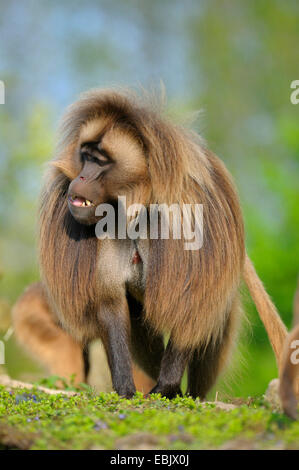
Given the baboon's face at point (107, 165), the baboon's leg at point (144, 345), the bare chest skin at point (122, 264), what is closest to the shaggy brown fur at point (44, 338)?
the baboon's leg at point (144, 345)

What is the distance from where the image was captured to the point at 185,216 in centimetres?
515

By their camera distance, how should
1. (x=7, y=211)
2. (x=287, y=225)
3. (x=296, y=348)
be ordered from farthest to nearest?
(x=7, y=211) < (x=287, y=225) < (x=296, y=348)

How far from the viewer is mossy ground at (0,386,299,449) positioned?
347cm

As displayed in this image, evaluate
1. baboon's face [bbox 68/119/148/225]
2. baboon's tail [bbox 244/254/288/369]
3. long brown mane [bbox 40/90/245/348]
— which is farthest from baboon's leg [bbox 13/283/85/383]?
baboon's face [bbox 68/119/148/225]

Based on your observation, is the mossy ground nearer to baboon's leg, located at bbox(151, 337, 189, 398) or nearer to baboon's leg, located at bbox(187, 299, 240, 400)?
baboon's leg, located at bbox(151, 337, 189, 398)

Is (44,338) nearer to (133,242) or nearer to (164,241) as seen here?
(133,242)

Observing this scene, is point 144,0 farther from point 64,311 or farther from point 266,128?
point 64,311

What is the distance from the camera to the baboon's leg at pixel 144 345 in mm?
5863

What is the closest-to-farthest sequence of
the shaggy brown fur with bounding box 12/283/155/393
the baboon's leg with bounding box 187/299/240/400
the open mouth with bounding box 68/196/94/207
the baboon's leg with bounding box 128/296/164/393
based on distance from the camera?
1. the open mouth with bounding box 68/196/94/207
2. the baboon's leg with bounding box 128/296/164/393
3. the baboon's leg with bounding box 187/299/240/400
4. the shaggy brown fur with bounding box 12/283/155/393

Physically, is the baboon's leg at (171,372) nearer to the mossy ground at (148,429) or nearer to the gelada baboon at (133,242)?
the gelada baboon at (133,242)

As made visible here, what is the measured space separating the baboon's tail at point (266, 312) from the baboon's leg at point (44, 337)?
2.39 m

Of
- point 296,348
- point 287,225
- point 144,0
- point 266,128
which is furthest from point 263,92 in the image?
point 296,348

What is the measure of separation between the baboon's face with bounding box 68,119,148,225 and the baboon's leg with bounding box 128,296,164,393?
97 centimetres
